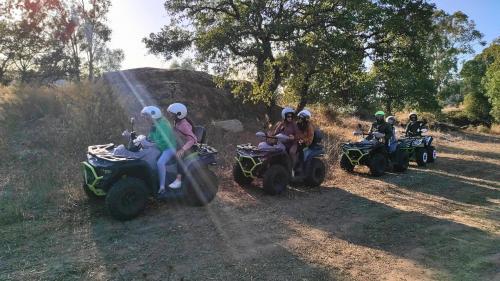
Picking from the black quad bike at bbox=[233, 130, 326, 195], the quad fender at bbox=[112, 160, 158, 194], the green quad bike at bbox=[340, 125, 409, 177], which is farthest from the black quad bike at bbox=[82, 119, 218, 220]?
the green quad bike at bbox=[340, 125, 409, 177]

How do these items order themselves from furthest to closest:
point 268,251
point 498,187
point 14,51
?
point 14,51, point 498,187, point 268,251

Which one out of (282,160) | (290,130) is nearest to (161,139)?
(282,160)

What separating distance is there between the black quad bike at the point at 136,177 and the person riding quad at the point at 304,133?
2.59 m

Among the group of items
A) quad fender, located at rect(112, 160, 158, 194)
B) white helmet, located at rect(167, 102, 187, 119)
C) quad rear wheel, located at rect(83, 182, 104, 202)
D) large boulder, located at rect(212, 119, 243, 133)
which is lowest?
quad rear wheel, located at rect(83, 182, 104, 202)

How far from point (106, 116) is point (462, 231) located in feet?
33.7

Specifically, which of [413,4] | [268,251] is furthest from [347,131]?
[268,251]

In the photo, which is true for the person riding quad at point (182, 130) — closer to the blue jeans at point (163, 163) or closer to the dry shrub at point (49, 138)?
the blue jeans at point (163, 163)

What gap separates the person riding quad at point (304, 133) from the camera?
10.3 meters

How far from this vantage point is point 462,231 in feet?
24.2

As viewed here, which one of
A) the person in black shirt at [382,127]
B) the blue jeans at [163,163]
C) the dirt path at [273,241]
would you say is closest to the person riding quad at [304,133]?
the dirt path at [273,241]

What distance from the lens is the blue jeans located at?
761 cm

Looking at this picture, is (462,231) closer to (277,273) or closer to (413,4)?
(277,273)

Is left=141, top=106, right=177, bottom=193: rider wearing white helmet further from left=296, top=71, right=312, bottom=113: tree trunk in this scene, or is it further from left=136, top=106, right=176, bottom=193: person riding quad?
left=296, top=71, right=312, bottom=113: tree trunk

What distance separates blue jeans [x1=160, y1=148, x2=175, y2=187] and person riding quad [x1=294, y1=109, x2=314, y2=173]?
3.46 meters
